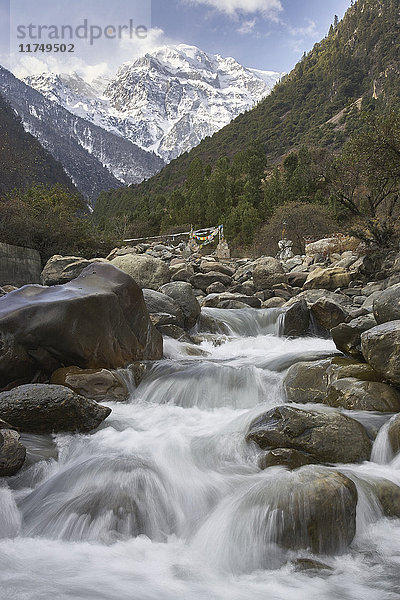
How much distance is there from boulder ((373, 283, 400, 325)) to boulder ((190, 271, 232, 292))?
8636 mm

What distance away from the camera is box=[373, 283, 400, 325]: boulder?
6734 millimetres

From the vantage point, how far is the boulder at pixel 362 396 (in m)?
5.11

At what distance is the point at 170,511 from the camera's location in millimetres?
3768

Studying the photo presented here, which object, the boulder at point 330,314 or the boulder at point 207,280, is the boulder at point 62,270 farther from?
the boulder at point 330,314

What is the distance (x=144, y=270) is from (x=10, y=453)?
8970 millimetres

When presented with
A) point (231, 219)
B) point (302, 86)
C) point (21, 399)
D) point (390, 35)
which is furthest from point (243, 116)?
point (21, 399)

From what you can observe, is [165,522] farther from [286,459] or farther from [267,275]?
[267,275]

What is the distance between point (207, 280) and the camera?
50.9 feet

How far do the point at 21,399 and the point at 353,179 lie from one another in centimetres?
1377

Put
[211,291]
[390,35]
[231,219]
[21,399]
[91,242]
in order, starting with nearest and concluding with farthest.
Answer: [21,399] → [211,291] → [91,242] → [231,219] → [390,35]

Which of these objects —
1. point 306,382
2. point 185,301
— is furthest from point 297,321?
point 306,382

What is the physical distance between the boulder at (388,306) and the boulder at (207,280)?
864cm

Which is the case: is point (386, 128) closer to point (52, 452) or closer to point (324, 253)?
point (324, 253)

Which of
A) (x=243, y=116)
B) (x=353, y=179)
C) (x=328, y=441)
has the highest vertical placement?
(x=243, y=116)
